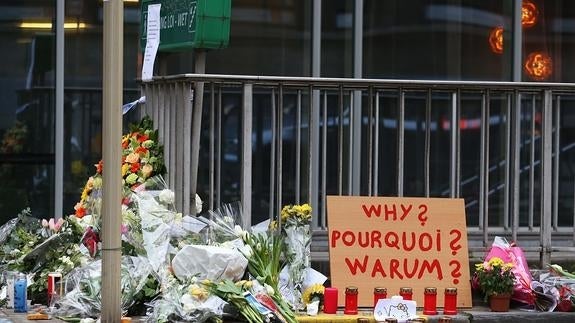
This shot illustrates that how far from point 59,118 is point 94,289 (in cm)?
435

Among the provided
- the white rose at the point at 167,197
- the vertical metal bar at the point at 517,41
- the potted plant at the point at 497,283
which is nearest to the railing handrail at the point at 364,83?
the white rose at the point at 167,197

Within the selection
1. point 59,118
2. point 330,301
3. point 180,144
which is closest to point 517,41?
point 59,118

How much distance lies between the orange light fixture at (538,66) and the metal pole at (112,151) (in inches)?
291

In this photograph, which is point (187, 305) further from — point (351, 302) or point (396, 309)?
point (396, 309)

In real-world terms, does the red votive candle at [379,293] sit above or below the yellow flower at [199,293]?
below

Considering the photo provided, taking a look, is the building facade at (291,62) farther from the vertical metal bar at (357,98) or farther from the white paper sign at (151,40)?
the white paper sign at (151,40)

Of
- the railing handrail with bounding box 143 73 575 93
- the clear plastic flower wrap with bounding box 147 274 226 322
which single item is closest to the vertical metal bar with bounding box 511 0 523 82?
the railing handrail with bounding box 143 73 575 93

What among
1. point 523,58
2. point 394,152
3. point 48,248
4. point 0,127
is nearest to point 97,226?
point 48,248

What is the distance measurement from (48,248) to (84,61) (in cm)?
363

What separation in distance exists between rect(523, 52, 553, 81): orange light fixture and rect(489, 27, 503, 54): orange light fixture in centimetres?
35

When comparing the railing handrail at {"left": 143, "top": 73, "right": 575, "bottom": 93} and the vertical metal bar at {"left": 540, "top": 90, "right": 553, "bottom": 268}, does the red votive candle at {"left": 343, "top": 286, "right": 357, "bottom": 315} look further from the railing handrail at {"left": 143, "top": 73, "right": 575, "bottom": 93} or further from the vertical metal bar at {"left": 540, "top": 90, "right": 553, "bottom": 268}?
the vertical metal bar at {"left": 540, "top": 90, "right": 553, "bottom": 268}

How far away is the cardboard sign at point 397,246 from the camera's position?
802 cm

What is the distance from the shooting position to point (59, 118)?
1184 cm

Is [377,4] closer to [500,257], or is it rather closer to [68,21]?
[68,21]
